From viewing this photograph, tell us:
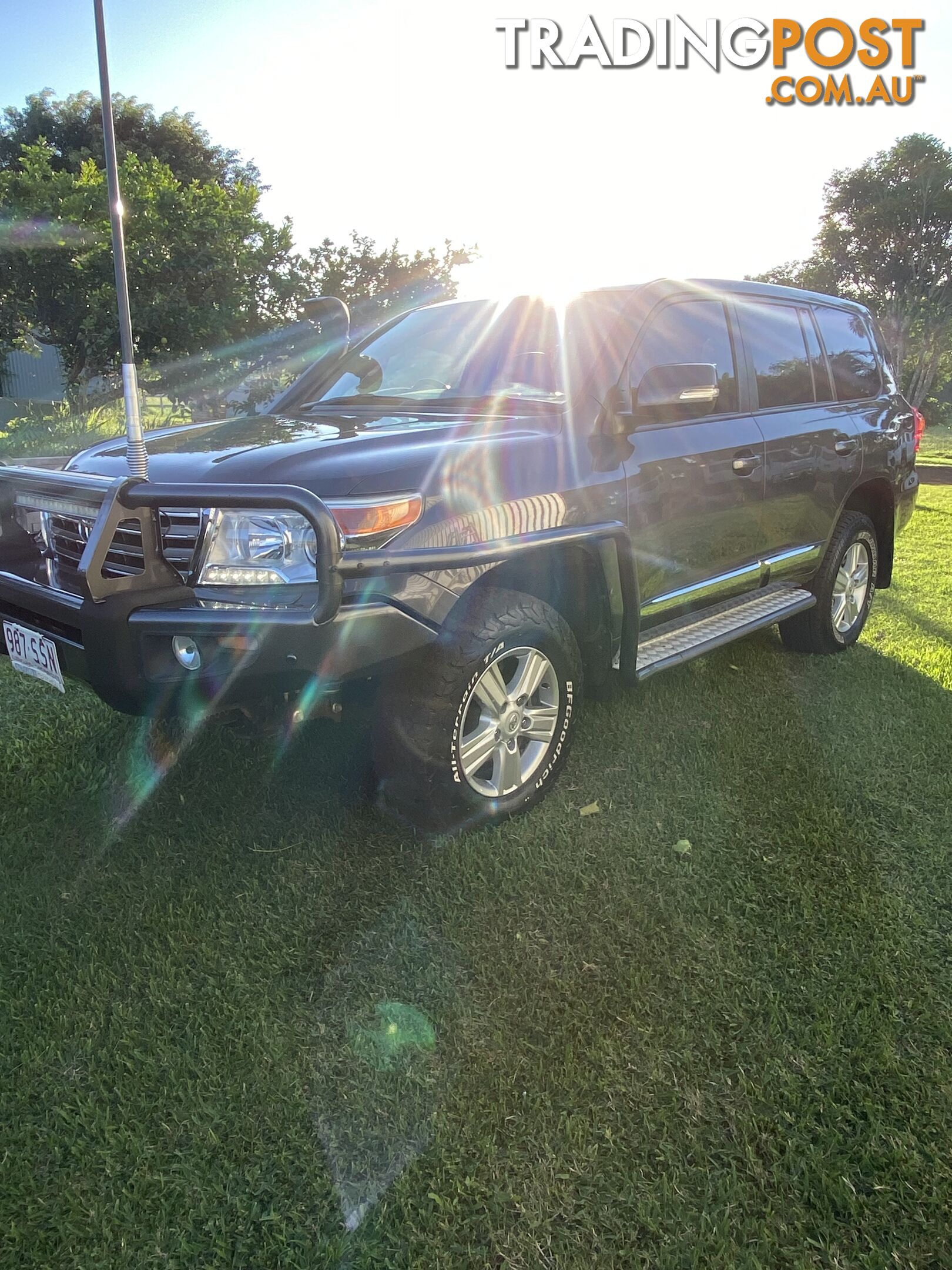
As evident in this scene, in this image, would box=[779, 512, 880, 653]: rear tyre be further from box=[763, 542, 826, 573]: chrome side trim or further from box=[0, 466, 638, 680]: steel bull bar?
box=[0, 466, 638, 680]: steel bull bar

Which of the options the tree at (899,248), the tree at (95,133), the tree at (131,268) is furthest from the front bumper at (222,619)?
the tree at (899,248)

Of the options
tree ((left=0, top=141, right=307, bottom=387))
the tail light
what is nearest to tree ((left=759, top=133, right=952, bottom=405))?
tree ((left=0, top=141, right=307, bottom=387))

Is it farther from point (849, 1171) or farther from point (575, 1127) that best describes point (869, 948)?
point (575, 1127)

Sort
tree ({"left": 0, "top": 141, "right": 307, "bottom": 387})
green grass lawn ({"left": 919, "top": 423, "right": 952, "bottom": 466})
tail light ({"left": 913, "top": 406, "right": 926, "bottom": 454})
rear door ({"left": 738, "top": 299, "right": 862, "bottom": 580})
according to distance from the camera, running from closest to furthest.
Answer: rear door ({"left": 738, "top": 299, "right": 862, "bottom": 580})
tail light ({"left": 913, "top": 406, "right": 926, "bottom": 454})
tree ({"left": 0, "top": 141, "right": 307, "bottom": 387})
green grass lawn ({"left": 919, "top": 423, "right": 952, "bottom": 466})

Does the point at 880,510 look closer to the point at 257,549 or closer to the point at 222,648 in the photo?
the point at 257,549

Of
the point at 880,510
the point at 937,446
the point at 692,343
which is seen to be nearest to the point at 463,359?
the point at 692,343

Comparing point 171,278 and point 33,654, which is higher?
point 171,278

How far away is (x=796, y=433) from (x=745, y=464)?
0.57m

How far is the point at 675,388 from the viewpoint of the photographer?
3.22m

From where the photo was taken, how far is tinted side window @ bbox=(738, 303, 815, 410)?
4.11 m

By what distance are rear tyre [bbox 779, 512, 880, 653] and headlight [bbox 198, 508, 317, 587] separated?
3.33 metres

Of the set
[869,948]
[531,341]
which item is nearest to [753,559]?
[531,341]

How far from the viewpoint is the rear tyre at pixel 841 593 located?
15.6 ft

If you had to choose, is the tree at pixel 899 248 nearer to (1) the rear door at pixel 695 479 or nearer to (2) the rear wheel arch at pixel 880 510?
(2) the rear wheel arch at pixel 880 510
